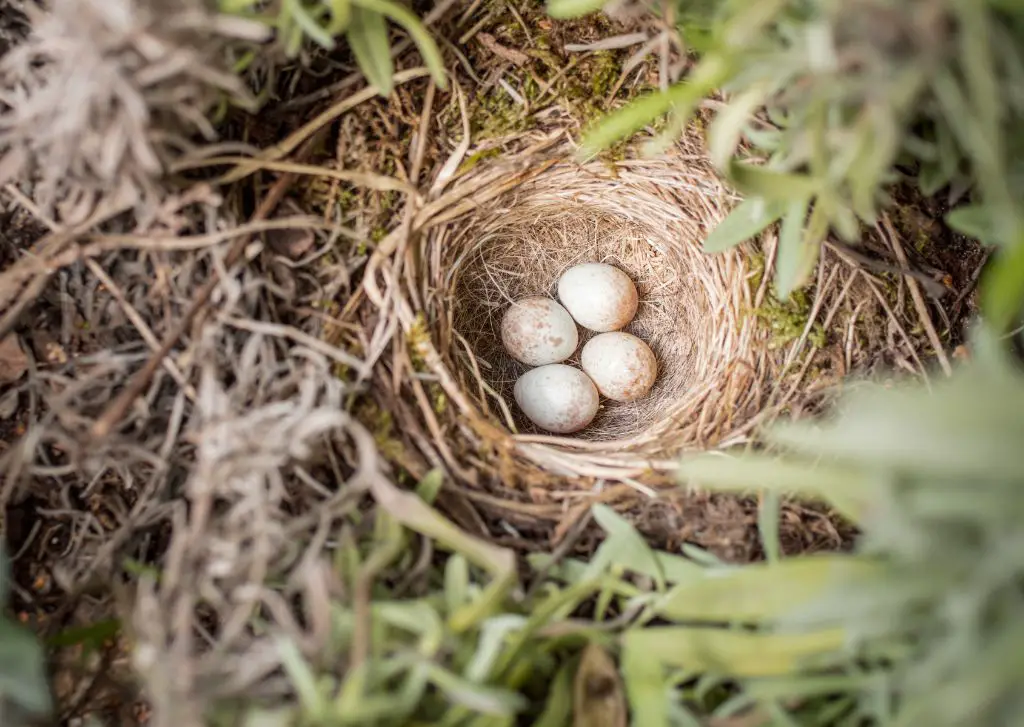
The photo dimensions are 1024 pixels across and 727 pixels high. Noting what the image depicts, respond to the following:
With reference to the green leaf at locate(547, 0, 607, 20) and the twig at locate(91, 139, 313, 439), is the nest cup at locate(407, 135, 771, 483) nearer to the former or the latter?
the twig at locate(91, 139, 313, 439)

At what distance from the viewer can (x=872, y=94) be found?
2.43ft

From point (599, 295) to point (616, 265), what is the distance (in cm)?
15

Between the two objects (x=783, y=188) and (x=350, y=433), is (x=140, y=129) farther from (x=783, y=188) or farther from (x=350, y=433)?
(x=783, y=188)

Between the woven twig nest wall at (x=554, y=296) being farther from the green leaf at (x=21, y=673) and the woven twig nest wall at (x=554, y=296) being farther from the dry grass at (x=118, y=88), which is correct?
the green leaf at (x=21, y=673)

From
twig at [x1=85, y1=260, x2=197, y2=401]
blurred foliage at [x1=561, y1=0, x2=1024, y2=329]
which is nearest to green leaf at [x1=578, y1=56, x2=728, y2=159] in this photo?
blurred foliage at [x1=561, y1=0, x2=1024, y2=329]

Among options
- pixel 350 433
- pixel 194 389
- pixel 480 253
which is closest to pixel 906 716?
pixel 350 433

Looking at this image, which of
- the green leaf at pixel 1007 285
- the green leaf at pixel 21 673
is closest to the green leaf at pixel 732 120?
the green leaf at pixel 1007 285

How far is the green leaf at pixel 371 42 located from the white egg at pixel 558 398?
0.73 m

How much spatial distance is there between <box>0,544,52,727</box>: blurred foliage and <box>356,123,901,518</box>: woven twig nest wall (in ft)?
1.59

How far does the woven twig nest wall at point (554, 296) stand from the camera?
4.02 ft

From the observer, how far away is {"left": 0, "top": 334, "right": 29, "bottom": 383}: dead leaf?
1133 mm

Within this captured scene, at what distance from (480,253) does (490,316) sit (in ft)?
0.55

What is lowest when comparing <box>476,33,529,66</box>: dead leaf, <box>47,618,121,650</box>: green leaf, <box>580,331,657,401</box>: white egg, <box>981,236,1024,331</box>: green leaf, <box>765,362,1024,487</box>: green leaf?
<box>47,618,121,650</box>: green leaf

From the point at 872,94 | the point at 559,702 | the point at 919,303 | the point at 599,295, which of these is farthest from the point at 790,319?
the point at 559,702
